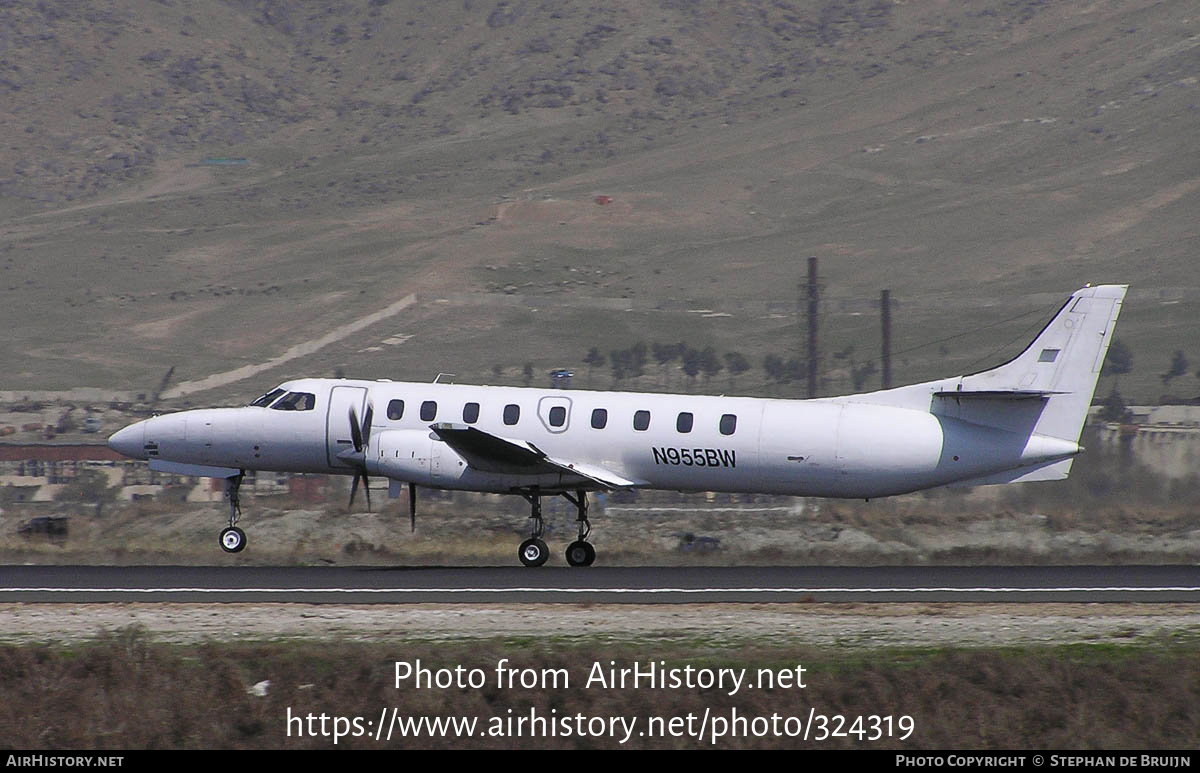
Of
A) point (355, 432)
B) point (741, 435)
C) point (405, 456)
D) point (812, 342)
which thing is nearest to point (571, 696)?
point (405, 456)

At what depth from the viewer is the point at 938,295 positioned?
14388cm

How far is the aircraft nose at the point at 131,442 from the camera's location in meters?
34.7

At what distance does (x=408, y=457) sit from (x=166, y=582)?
18.3 ft

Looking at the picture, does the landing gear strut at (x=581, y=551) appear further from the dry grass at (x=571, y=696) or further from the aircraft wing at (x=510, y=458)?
the dry grass at (x=571, y=696)

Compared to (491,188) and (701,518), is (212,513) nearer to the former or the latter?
(701,518)

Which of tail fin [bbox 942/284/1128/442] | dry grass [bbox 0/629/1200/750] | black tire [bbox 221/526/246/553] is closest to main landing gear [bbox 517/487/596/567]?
black tire [bbox 221/526/246/553]

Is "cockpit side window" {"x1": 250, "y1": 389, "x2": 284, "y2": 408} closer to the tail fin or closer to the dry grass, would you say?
the dry grass

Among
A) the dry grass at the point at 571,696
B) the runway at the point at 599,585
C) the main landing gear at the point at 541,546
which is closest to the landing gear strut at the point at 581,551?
the main landing gear at the point at 541,546

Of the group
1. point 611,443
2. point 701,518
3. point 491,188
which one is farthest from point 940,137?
point 611,443

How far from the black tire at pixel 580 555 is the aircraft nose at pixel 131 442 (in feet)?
32.7

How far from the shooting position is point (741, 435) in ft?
106

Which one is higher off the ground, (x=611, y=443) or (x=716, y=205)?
(x=716, y=205)

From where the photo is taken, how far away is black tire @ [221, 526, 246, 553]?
111ft

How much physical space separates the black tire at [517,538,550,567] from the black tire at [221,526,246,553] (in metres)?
6.26
